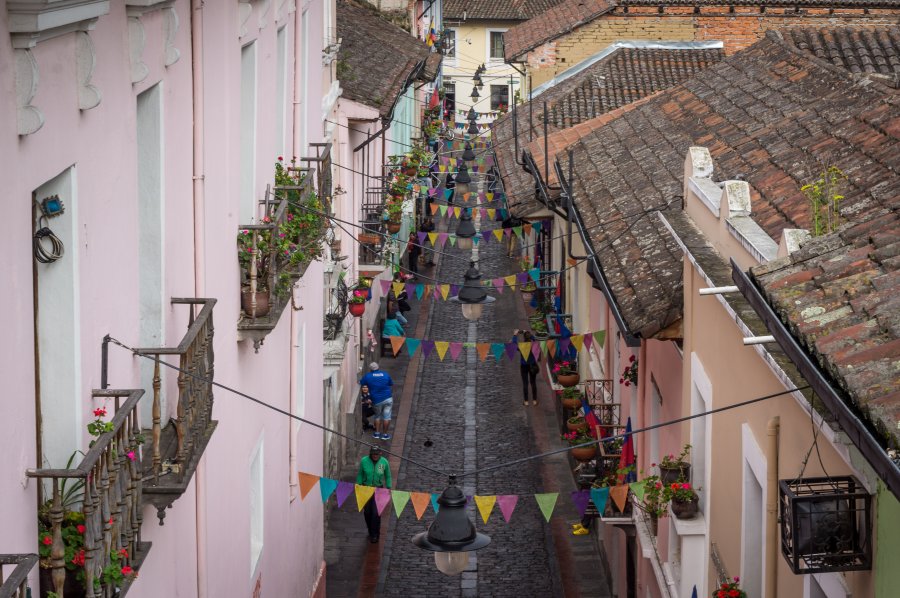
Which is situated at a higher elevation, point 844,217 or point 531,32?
point 531,32

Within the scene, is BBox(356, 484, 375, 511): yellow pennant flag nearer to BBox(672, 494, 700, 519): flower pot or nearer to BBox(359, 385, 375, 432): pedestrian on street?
BBox(672, 494, 700, 519): flower pot

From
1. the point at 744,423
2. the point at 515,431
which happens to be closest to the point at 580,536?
the point at 515,431

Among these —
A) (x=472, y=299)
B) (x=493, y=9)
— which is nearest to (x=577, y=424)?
(x=472, y=299)

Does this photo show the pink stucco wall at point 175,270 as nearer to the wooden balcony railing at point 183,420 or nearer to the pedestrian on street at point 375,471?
the wooden balcony railing at point 183,420

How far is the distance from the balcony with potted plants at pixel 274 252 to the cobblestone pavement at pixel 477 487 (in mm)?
6228

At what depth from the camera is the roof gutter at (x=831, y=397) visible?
16.3 feet

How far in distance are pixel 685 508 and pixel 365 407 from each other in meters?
14.5

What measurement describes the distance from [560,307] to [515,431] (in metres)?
4.17

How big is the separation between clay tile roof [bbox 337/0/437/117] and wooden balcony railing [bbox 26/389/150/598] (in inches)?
712

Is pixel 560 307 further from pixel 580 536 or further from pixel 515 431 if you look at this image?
pixel 580 536

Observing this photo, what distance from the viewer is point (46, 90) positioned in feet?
21.2

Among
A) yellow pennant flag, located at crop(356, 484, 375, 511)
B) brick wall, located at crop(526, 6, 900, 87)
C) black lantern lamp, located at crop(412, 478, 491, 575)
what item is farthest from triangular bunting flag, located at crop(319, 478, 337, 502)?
brick wall, located at crop(526, 6, 900, 87)

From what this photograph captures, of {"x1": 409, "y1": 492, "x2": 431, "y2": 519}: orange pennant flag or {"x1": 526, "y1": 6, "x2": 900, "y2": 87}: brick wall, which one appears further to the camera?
{"x1": 526, "y1": 6, "x2": 900, "y2": 87}: brick wall

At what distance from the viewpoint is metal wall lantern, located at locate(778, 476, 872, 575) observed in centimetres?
662
